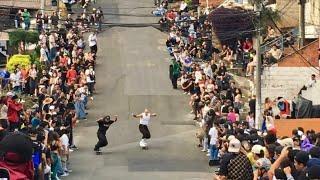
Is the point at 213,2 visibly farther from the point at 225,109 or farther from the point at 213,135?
the point at 213,135

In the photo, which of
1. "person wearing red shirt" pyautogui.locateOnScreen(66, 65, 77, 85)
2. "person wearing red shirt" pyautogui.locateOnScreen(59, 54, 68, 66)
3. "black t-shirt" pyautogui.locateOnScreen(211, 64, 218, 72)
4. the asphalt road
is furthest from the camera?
"person wearing red shirt" pyautogui.locateOnScreen(59, 54, 68, 66)

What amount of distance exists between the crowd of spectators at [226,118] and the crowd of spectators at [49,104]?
333 cm

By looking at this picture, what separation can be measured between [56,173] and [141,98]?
12.5 m

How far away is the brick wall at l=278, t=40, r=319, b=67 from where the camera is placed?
3278cm

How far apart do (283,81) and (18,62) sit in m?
11.3

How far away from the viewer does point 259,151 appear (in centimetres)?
1327

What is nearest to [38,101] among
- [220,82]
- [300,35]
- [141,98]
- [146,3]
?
[141,98]

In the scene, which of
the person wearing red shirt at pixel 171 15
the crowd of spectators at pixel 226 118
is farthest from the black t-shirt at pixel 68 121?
the person wearing red shirt at pixel 171 15

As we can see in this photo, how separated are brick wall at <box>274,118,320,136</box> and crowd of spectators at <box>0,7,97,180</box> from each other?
6.27m

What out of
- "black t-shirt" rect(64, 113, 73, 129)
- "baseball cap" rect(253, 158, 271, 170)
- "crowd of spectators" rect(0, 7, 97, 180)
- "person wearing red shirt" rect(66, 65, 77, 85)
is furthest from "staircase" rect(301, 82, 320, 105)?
"baseball cap" rect(253, 158, 271, 170)

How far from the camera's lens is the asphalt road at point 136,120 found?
2256 centimetres

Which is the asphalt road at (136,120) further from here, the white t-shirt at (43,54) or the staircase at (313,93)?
the staircase at (313,93)

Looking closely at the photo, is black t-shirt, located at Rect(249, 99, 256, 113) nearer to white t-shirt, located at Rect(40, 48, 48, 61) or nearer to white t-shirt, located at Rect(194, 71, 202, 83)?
white t-shirt, located at Rect(194, 71, 202, 83)

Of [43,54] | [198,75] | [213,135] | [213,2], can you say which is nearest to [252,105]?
[198,75]
